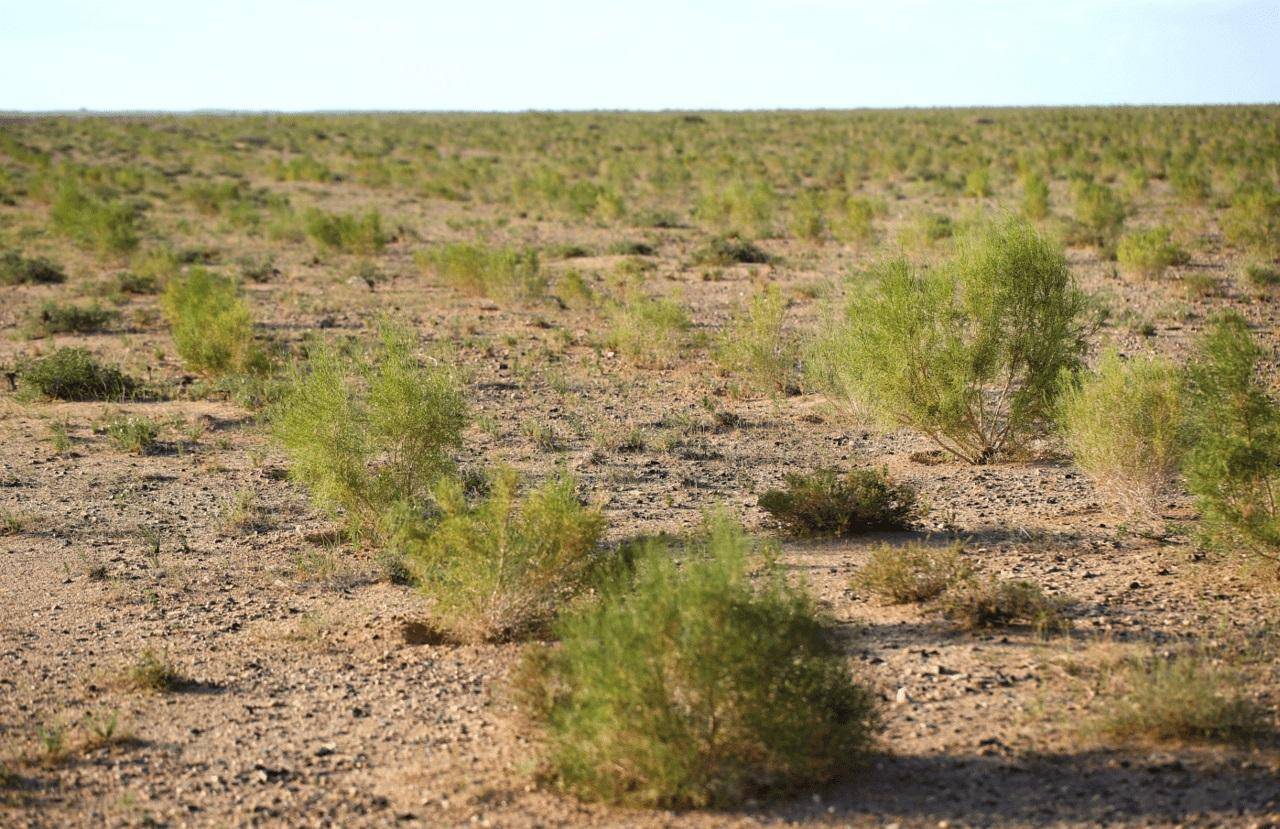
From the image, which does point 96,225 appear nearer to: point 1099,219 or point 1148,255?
point 1148,255

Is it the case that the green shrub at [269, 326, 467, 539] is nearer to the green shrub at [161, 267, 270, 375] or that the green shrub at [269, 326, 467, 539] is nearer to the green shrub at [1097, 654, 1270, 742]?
the green shrub at [1097, 654, 1270, 742]

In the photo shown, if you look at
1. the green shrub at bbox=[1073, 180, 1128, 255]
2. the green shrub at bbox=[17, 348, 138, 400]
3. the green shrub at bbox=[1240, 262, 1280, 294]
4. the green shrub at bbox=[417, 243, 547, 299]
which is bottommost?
the green shrub at bbox=[17, 348, 138, 400]

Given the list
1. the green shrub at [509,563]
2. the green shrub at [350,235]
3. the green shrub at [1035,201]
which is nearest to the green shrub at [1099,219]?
the green shrub at [1035,201]

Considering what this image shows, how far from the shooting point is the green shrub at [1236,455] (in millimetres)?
7453

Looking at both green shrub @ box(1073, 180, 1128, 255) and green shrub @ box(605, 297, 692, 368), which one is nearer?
green shrub @ box(605, 297, 692, 368)

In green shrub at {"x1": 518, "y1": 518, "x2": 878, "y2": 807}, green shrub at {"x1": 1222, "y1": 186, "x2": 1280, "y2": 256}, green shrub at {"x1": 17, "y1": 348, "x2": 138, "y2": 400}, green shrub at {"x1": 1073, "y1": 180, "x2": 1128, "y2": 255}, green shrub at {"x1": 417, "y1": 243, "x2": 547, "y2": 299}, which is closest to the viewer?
green shrub at {"x1": 518, "y1": 518, "x2": 878, "y2": 807}

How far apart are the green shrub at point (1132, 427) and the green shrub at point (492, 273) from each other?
11.9m

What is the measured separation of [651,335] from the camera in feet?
52.0

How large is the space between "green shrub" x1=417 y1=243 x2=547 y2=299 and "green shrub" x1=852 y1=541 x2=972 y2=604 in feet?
42.2

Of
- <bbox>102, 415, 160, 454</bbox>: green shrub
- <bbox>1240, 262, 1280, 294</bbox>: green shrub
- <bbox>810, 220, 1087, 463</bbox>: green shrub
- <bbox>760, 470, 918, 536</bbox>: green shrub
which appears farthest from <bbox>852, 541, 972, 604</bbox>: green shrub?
<bbox>1240, 262, 1280, 294</bbox>: green shrub

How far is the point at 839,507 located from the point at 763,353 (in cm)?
502

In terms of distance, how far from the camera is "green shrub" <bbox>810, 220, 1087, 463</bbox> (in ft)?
35.2

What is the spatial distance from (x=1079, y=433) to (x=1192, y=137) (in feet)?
149

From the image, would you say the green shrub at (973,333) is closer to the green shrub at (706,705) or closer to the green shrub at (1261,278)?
the green shrub at (706,705)
